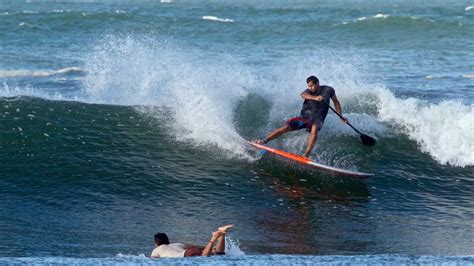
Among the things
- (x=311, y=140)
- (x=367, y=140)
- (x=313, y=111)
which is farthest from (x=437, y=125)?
(x=311, y=140)

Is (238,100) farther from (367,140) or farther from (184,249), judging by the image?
(184,249)

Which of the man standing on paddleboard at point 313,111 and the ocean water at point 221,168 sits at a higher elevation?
the man standing on paddleboard at point 313,111

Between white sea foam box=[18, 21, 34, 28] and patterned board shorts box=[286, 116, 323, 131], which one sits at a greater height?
white sea foam box=[18, 21, 34, 28]

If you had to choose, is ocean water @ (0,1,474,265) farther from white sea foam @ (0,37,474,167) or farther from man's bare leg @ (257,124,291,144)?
man's bare leg @ (257,124,291,144)

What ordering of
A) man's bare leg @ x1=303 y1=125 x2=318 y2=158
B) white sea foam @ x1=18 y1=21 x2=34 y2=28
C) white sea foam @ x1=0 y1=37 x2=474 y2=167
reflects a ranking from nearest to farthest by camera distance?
man's bare leg @ x1=303 y1=125 x2=318 y2=158
white sea foam @ x1=0 y1=37 x2=474 y2=167
white sea foam @ x1=18 y1=21 x2=34 y2=28

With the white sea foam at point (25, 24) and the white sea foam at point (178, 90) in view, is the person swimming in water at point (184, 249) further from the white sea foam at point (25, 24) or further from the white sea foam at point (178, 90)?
the white sea foam at point (25, 24)

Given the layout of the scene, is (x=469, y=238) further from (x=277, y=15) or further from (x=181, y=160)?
(x=277, y=15)

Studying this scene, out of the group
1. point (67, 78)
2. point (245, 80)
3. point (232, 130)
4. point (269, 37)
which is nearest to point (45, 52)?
point (67, 78)

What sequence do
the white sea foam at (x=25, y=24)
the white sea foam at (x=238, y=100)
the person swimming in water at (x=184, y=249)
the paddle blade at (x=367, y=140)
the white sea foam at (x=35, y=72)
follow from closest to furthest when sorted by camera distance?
the person swimming in water at (x=184, y=249) < the paddle blade at (x=367, y=140) < the white sea foam at (x=238, y=100) < the white sea foam at (x=35, y=72) < the white sea foam at (x=25, y=24)

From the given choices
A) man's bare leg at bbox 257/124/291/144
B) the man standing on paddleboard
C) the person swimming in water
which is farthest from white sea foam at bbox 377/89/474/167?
the person swimming in water

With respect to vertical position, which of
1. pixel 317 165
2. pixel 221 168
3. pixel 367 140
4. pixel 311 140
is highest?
pixel 311 140

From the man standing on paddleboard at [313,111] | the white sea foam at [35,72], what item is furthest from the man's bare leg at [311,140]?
the white sea foam at [35,72]

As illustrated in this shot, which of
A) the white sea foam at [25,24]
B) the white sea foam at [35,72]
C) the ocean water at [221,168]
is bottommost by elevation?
the ocean water at [221,168]

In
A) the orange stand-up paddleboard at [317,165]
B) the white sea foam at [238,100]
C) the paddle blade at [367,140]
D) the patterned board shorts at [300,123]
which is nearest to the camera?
the orange stand-up paddleboard at [317,165]
